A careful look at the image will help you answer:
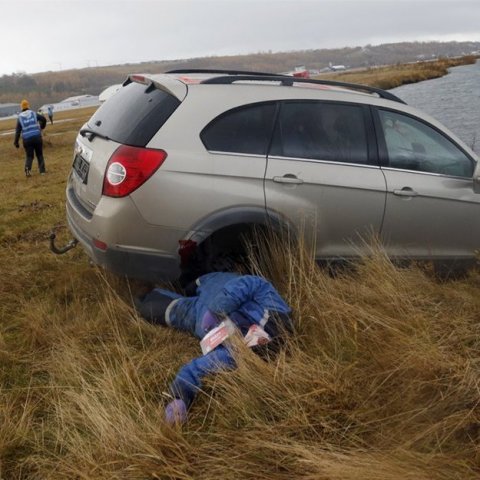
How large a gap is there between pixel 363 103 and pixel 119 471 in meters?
3.15

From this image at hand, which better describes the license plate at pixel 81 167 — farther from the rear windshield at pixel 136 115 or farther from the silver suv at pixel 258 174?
the rear windshield at pixel 136 115

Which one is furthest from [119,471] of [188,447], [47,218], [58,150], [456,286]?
[58,150]

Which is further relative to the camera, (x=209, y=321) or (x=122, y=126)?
(x=122, y=126)

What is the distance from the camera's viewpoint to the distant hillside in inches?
5482

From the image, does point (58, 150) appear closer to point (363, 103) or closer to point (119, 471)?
point (363, 103)

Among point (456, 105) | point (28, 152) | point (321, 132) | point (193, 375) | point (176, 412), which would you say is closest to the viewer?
point (176, 412)

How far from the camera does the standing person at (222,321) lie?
2680 millimetres

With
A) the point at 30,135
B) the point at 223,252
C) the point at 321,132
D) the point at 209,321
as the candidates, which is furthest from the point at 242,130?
the point at 30,135

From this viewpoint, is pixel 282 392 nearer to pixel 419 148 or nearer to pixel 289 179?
pixel 289 179

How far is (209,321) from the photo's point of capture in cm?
314

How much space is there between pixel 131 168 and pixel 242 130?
0.83 m

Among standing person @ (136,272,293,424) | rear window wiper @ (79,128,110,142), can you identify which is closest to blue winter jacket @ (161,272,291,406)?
standing person @ (136,272,293,424)

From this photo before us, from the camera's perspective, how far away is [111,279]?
435 cm

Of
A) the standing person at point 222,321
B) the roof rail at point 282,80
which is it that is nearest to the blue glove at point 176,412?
the standing person at point 222,321
